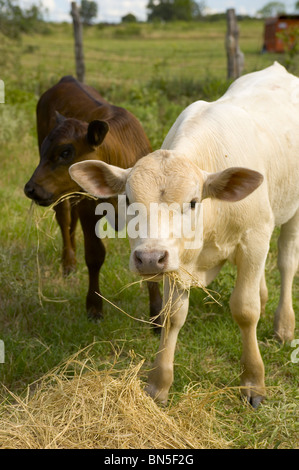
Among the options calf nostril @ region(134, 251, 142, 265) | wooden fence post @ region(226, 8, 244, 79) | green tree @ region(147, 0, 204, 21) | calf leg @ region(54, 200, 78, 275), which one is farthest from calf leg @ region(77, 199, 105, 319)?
green tree @ region(147, 0, 204, 21)

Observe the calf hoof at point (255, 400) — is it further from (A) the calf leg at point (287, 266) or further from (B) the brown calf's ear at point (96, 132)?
(B) the brown calf's ear at point (96, 132)

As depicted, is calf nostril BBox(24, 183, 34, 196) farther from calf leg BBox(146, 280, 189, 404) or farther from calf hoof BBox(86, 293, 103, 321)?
calf leg BBox(146, 280, 189, 404)

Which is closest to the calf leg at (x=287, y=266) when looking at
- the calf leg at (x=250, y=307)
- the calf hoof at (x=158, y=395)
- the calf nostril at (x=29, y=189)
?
the calf leg at (x=250, y=307)

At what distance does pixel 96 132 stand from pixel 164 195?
4.93ft

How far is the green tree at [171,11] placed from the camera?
180 ft

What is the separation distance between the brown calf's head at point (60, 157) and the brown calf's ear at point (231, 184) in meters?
1.27

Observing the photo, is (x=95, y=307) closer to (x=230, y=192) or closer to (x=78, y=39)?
(x=230, y=192)

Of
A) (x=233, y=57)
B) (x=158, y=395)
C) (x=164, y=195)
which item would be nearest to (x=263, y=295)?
(x=158, y=395)

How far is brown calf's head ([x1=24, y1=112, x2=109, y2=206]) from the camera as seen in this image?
4.07 meters

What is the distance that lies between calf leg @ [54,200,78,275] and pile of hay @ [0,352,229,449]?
205 centimetres

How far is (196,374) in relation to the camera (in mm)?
3830

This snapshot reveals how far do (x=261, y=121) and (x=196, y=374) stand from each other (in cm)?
172
